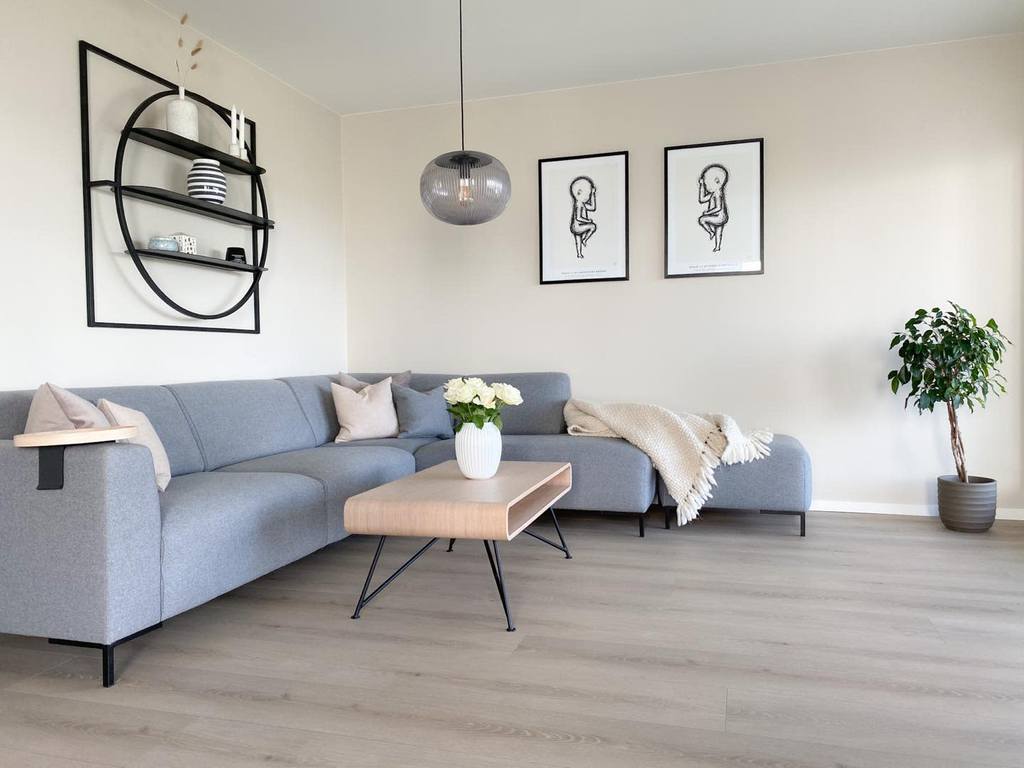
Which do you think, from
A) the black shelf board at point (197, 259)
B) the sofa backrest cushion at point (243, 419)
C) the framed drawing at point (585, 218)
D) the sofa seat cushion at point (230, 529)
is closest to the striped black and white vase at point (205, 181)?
the black shelf board at point (197, 259)

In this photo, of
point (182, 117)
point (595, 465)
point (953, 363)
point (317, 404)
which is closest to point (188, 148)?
point (182, 117)

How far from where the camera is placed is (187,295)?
352cm

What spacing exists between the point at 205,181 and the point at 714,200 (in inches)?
109

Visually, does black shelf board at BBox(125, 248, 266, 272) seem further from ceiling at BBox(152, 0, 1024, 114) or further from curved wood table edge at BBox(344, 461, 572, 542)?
curved wood table edge at BBox(344, 461, 572, 542)

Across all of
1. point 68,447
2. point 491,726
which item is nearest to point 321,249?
point 68,447

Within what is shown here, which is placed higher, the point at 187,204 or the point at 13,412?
the point at 187,204

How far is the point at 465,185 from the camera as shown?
3.18 meters

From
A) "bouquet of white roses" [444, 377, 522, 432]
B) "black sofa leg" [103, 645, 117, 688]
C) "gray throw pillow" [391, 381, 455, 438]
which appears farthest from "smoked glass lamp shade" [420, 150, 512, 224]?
"black sofa leg" [103, 645, 117, 688]

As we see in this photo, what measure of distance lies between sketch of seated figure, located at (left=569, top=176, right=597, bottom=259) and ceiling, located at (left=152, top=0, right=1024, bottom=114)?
61 cm

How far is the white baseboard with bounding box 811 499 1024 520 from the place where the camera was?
152 inches

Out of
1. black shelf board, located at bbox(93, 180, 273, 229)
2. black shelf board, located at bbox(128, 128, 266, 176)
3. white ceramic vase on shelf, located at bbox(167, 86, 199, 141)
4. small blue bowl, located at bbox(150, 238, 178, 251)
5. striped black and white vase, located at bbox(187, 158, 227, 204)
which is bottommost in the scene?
small blue bowl, located at bbox(150, 238, 178, 251)

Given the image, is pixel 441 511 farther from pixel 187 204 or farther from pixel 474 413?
pixel 187 204

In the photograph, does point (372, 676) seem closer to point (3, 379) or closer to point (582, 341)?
point (3, 379)

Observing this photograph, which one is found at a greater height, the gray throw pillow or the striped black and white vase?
the striped black and white vase
